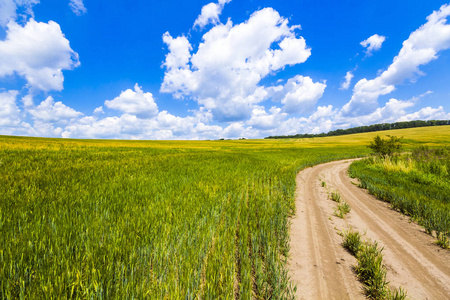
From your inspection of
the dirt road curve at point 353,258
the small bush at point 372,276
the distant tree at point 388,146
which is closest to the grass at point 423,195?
the dirt road curve at point 353,258

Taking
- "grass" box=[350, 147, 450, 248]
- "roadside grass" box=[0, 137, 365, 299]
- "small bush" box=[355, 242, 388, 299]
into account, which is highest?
"roadside grass" box=[0, 137, 365, 299]

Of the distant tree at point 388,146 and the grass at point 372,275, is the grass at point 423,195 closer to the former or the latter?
the grass at point 372,275

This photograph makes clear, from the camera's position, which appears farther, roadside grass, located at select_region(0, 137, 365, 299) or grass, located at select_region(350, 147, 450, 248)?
grass, located at select_region(350, 147, 450, 248)

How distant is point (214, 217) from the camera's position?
4.55 meters

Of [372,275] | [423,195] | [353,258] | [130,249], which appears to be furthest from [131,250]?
[423,195]

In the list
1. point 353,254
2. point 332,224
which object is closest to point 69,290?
point 353,254

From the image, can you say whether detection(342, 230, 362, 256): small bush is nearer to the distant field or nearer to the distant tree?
the distant field

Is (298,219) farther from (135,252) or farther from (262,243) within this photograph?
(135,252)

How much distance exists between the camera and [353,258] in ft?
12.7

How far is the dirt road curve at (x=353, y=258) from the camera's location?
3.06 metres

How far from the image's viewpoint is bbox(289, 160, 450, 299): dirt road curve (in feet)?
10.0

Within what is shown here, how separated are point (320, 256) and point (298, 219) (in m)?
2.03

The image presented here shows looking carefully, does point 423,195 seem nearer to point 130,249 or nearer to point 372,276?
point 372,276

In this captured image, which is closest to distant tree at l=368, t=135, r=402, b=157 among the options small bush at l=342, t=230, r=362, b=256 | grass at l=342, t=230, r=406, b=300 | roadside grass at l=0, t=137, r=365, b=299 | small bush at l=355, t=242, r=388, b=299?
small bush at l=342, t=230, r=362, b=256
